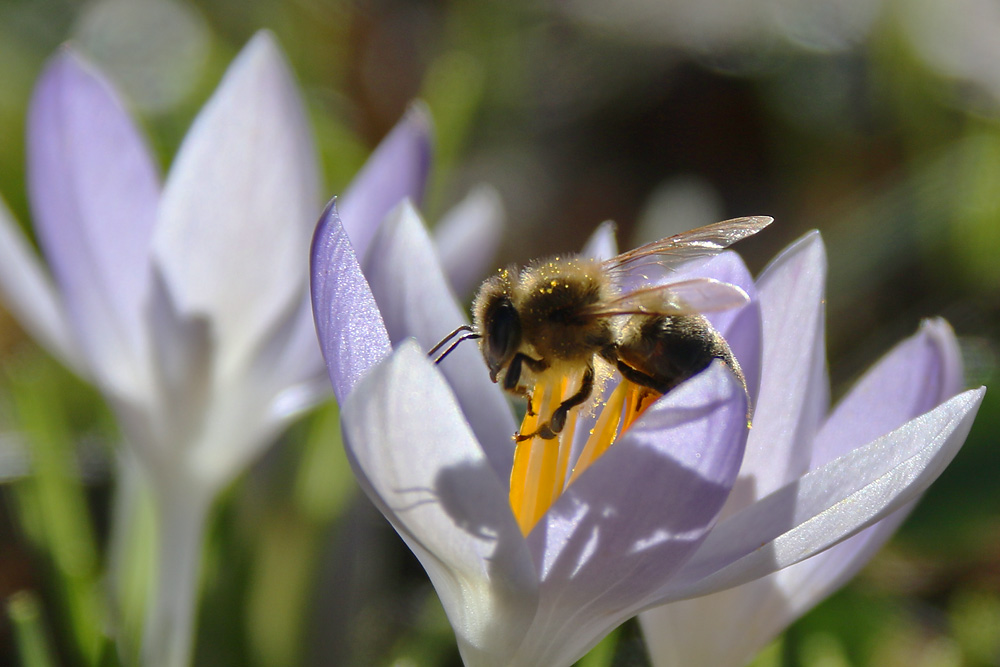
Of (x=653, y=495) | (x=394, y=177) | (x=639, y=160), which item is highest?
(x=394, y=177)

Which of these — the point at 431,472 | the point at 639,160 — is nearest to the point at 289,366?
the point at 431,472

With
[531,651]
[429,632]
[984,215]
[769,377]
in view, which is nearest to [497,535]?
[531,651]

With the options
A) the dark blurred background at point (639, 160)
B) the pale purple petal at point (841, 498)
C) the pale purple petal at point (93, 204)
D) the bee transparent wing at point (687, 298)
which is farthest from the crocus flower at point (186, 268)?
the pale purple petal at point (841, 498)

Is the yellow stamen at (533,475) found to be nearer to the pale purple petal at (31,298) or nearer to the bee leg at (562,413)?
the bee leg at (562,413)

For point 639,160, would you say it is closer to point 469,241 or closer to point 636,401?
point 469,241

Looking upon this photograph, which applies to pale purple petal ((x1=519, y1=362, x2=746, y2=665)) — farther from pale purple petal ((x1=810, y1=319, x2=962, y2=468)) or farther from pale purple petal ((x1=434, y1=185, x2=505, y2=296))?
pale purple petal ((x1=434, y1=185, x2=505, y2=296))

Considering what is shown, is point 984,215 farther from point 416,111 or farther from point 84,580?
point 84,580
